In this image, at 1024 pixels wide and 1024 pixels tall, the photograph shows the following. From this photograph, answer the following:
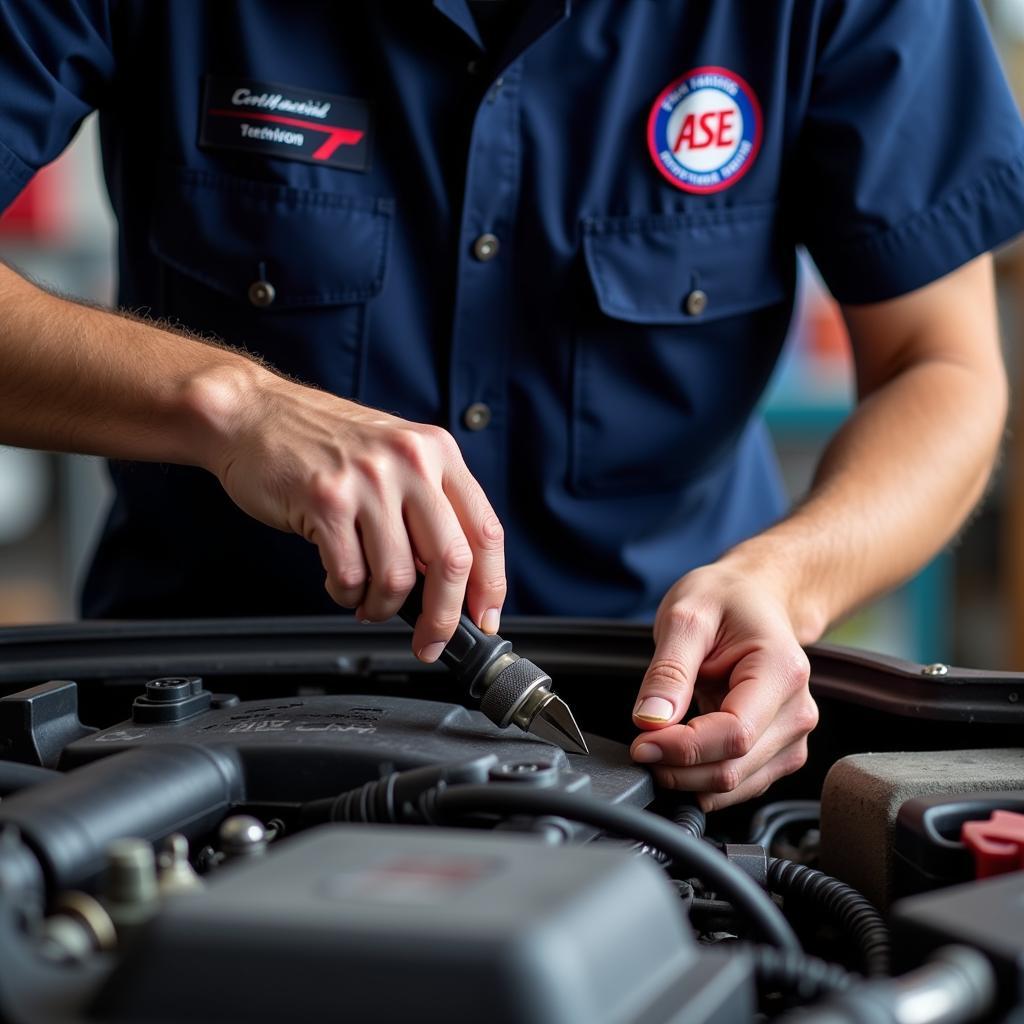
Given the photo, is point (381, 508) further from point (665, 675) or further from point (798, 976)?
point (798, 976)

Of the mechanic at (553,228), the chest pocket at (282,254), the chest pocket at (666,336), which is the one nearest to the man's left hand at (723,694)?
the mechanic at (553,228)

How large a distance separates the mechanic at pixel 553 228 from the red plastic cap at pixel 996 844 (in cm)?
46

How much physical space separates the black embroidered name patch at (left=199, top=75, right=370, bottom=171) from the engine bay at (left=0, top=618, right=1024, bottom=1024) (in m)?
0.43

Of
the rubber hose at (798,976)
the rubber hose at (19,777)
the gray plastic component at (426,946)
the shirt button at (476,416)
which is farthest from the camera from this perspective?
the shirt button at (476,416)

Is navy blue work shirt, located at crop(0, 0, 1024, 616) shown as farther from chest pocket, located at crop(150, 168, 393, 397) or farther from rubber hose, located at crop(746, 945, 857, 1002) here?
rubber hose, located at crop(746, 945, 857, 1002)

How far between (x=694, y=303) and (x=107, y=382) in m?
0.53

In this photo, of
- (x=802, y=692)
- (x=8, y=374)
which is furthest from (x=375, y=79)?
(x=802, y=692)

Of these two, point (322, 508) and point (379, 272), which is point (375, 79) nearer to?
point (379, 272)

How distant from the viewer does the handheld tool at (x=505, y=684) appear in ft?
2.22

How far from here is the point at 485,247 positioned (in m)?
1.09

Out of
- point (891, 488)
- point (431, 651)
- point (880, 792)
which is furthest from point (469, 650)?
point (891, 488)

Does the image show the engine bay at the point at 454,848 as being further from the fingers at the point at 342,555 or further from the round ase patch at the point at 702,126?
the round ase patch at the point at 702,126

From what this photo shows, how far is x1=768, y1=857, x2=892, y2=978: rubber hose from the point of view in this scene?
0.52 m

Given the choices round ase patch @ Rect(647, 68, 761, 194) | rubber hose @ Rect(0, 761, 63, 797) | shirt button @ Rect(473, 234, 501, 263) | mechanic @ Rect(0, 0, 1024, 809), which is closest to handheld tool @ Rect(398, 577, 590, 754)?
rubber hose @ Rect(0, 761, 63, 797)
